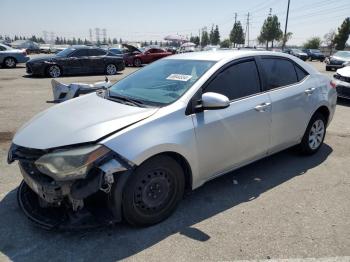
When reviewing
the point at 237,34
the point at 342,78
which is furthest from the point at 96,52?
the point at 237,34

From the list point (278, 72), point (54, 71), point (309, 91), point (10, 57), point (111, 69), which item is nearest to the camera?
point (278, 72)

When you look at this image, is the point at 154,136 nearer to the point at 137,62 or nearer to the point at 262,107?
the point at 262,107

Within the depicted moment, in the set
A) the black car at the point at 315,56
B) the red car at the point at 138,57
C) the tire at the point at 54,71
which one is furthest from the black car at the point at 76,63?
the black car at the point at 315,56

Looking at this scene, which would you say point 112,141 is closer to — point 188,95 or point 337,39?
point 188,95

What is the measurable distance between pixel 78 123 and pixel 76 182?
0.61 metres

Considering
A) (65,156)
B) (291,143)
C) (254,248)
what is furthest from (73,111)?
(291,143)

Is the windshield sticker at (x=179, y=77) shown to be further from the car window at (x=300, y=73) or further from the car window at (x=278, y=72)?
the car window at (x=300, y=73)

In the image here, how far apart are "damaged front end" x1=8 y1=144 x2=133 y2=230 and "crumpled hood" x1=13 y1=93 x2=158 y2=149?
0.30ft

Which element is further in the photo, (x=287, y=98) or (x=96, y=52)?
(x=96, y=52)

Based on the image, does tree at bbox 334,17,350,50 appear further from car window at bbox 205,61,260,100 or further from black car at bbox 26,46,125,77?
car window at bbox 205,61,260,100

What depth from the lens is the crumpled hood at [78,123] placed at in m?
2.93

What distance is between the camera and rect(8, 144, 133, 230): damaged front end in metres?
2.77

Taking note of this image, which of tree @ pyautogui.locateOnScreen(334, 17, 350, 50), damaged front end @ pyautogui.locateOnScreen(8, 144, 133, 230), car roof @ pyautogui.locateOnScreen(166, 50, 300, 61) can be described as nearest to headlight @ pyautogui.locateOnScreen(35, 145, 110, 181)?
damaged front end @ pyautogui.locateOnScreen(8, 144, 133, 230)

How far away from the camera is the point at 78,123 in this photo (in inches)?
124
